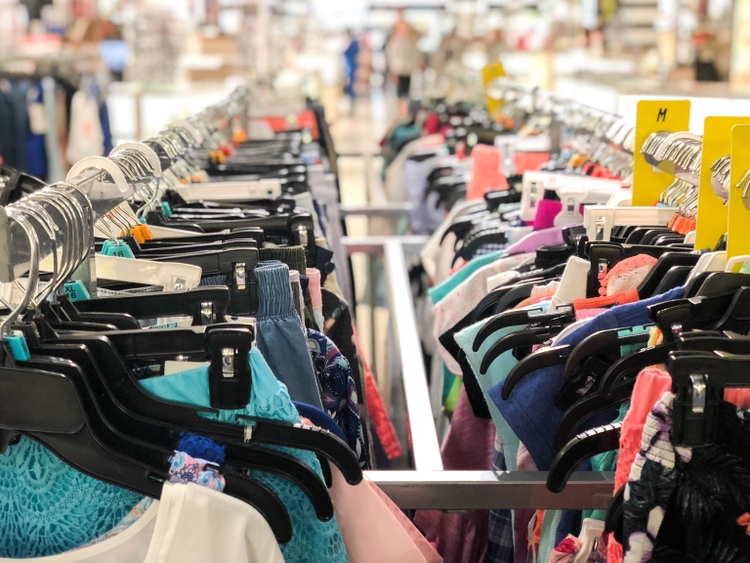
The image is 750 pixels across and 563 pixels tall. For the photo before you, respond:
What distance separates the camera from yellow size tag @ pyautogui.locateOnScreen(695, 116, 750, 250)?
1.21 metres

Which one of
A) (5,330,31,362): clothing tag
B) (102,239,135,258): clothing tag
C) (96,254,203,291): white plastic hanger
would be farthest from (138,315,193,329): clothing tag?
(5,330,31,362): clothing tag

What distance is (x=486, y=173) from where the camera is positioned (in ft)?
8.91

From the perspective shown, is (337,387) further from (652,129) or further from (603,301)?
(652,129)

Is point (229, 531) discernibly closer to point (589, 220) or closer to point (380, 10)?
point (589, 220)

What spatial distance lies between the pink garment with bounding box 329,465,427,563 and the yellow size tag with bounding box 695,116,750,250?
63 centimetres

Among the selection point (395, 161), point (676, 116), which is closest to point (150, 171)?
point (676, 116)

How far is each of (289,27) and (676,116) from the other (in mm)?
11266

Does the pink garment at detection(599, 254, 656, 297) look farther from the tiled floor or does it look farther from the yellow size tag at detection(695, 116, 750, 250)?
the tiled floor

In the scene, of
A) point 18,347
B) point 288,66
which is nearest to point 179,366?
point 18,347

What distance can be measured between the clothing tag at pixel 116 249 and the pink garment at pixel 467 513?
604mm

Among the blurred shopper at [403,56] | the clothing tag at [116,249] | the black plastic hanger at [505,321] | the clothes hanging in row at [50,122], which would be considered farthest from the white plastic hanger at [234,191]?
the blurred shopper at [403,56]

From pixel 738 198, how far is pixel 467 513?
2.26 feet

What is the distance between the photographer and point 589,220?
1.53 meters

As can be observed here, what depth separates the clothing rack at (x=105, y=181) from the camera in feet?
2.68
